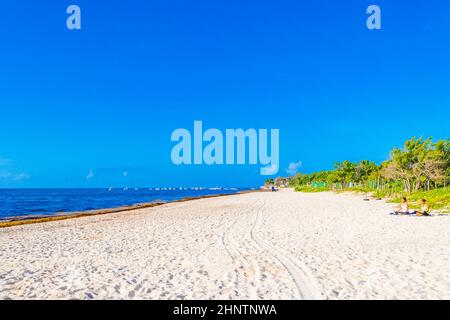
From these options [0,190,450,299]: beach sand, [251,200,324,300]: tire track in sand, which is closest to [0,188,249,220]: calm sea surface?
[0,190,450,299]: beach sand

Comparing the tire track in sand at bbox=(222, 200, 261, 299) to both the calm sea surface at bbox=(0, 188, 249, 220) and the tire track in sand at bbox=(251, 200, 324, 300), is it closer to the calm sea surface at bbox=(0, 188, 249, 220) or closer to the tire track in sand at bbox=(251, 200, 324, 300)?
the tire track in sand at bbox=(251, 200, 324, 300)

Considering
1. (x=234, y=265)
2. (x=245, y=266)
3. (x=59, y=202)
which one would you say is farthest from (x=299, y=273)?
(x=59, y=202)

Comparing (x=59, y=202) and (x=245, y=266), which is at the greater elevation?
(x=245, y=266)

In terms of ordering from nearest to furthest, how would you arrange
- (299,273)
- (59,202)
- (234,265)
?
(299,273), (234,265), (59,202)

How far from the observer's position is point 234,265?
8297mm

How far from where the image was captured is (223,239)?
1236 centimetres

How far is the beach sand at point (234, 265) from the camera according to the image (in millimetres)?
6289

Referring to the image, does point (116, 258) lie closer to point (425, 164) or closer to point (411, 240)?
point (411, 240)

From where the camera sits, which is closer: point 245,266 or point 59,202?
point 245,266

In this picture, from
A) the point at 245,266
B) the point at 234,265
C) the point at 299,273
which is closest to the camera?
the point at 299,273

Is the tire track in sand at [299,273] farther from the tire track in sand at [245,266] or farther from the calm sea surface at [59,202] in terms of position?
the calm sea surface at [59,202]

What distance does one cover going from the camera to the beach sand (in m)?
6.29

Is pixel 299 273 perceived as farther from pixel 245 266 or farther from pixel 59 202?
pixel 59 202

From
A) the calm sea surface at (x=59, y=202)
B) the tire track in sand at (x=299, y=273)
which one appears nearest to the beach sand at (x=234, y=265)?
the tire track in sand at (x=299, y=273)
